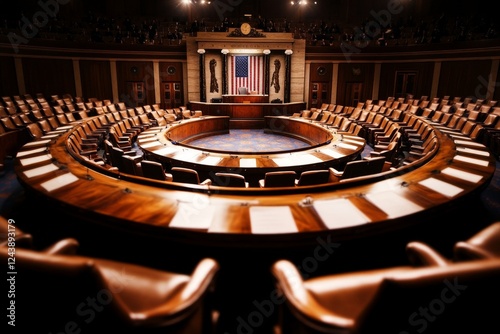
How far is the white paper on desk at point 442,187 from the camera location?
3350 millimetres

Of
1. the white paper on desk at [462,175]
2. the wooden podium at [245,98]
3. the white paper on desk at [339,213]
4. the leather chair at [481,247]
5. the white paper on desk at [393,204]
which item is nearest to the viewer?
the leather chair at [481,247]

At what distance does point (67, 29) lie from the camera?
1468 cm

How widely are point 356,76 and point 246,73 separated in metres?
5.52

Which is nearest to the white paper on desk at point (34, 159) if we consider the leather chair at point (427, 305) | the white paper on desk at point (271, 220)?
the white paper on desk at point (271, 220)

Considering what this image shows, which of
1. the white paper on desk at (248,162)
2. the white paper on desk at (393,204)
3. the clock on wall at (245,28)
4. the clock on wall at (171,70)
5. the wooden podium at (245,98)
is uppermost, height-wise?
the clock on wall at (245,28)

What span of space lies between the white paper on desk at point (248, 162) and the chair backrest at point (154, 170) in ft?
4.74

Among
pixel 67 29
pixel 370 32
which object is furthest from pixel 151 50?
pixel 370 32

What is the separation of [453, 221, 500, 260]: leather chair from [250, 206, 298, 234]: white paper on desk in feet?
3.41

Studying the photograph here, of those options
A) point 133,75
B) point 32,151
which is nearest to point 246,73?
point 133,75

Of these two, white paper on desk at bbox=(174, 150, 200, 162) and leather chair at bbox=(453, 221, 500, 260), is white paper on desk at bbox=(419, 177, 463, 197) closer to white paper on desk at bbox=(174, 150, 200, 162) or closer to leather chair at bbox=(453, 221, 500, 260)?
leather chair at bbox=(453, 221, 500, 260)

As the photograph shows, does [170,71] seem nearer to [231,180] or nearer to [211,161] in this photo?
[211,161]

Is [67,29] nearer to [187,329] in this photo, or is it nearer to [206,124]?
[206,124]

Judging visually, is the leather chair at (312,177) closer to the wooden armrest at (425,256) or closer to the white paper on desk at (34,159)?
the wooden armrest at (425,256)

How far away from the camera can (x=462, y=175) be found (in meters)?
4.02
